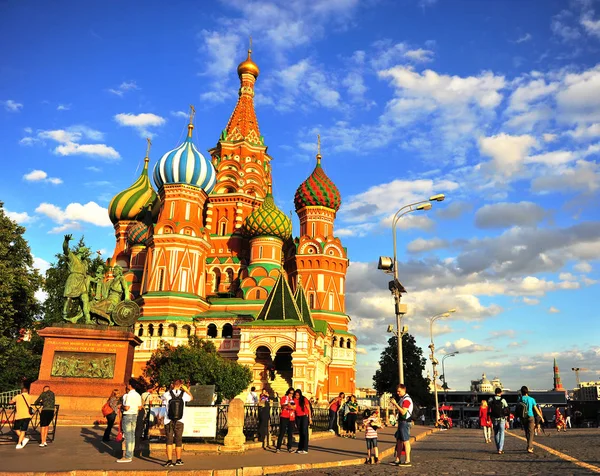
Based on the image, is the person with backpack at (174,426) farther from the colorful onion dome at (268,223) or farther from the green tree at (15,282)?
the colorful onion dome at (268,223)

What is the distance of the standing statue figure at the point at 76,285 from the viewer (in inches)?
803

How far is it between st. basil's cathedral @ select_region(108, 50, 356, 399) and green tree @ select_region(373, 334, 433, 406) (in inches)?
561

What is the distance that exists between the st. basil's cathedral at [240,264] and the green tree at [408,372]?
561 inches

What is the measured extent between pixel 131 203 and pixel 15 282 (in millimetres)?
27792

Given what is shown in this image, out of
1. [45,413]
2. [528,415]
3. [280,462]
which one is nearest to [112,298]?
[45,413]

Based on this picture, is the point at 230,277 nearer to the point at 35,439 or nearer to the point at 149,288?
the point at 149,288

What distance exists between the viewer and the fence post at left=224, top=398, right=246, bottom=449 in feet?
41.6

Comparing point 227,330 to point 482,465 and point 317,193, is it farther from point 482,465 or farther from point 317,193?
point 482,465

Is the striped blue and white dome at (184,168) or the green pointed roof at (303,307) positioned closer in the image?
the green pointed roof at (303,307)

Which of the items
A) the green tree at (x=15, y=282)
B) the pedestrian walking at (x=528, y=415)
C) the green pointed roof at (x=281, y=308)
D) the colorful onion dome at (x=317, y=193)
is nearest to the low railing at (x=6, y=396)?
the green tree at (x=15, y=282)

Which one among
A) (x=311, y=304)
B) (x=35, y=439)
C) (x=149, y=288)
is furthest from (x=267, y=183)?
(x=35, y=439)

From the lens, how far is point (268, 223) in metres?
47.9

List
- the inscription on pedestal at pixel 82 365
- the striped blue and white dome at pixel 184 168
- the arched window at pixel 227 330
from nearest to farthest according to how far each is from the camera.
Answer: the inscription on pedestal at pixel 82 365, the arched window at pixel 227 330, the striped blue and white dome at pixel 184 168

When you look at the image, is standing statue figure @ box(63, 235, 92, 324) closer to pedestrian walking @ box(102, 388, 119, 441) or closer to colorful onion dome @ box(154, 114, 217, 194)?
pedestrian walking @ box(102, 388, 119, 441)
